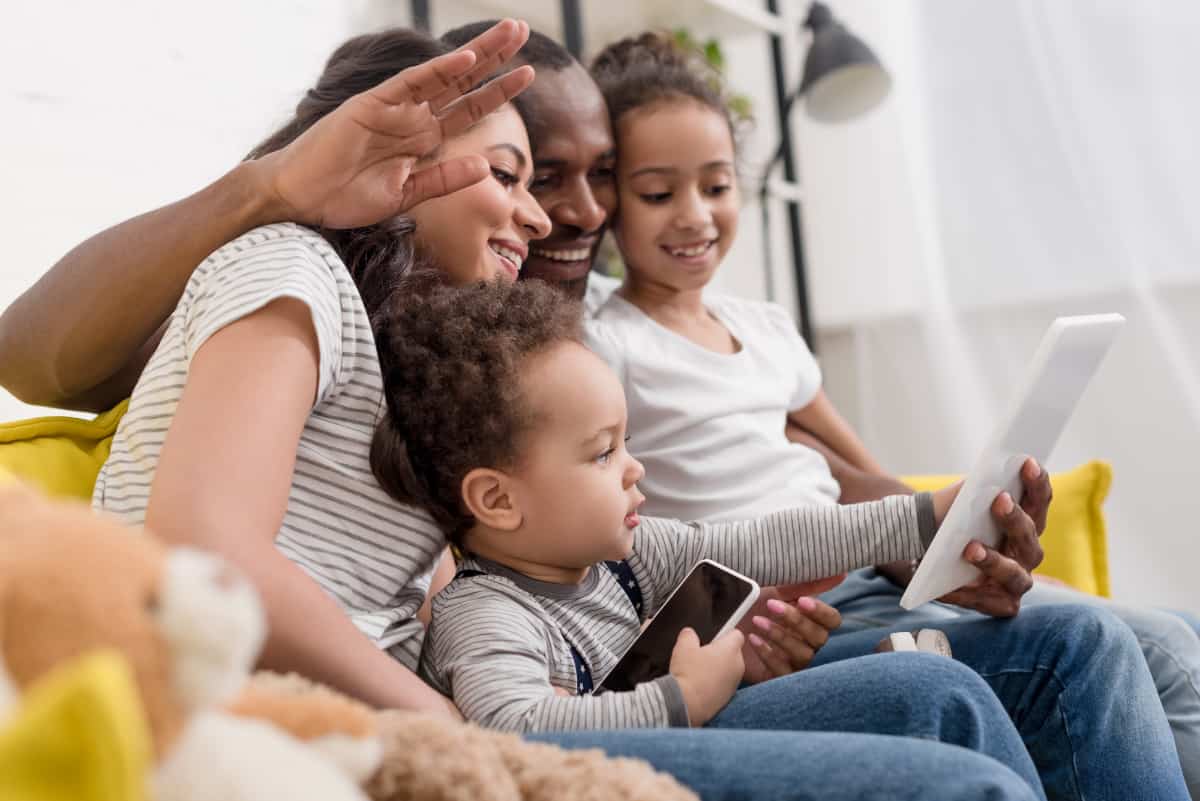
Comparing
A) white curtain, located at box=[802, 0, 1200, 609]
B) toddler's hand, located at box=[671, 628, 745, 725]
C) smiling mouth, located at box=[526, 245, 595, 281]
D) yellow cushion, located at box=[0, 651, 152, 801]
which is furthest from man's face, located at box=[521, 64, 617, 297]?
white curtain, located at box=[802, 0, 1200, 609]

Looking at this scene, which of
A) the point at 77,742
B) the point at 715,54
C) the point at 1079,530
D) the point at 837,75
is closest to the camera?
the point at 77,742

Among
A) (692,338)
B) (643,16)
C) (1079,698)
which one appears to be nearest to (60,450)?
(692,338)

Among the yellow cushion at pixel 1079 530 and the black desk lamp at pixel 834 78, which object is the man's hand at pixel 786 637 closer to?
the yellow cushion at pixel 1079 530

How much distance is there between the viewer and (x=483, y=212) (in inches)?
42.9

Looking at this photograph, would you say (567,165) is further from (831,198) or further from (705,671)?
(831,198)

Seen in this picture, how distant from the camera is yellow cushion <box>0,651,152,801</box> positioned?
13.0 inches

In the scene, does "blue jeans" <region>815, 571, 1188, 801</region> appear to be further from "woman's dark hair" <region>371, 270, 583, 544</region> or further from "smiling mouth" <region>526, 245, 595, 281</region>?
"smiling mouth" <region>526, 245, 595, 281</region>

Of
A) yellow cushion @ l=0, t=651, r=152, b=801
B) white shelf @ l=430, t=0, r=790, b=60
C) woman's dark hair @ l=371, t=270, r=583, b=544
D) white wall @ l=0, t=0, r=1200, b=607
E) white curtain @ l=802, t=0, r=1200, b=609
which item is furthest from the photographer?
white shelf @ l=430, t=0, r=790, b=60

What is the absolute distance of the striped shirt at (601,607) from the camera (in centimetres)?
79

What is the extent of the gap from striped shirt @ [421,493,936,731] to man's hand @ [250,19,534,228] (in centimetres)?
31

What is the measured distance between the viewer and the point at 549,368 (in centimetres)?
94

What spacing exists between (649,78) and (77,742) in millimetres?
1363

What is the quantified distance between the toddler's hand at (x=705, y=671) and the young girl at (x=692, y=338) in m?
0.46

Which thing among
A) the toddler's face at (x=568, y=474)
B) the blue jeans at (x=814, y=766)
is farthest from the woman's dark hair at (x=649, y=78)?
the blue jeans at (x=814, y=766)
